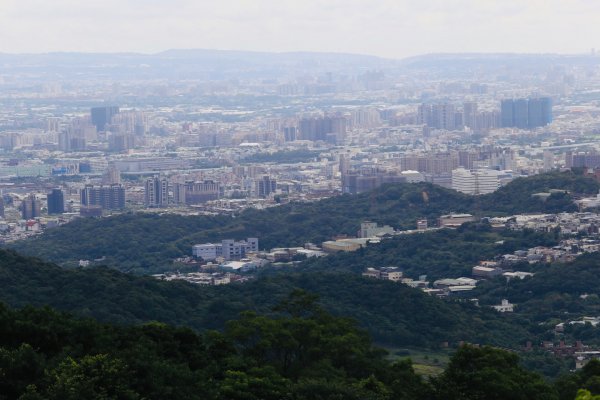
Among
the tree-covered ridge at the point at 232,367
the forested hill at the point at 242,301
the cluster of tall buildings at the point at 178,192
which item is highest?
the tree-covered ridge at the point at 232,367

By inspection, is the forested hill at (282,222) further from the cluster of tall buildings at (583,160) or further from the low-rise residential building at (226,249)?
the cluster of tall buildings at (583,160)

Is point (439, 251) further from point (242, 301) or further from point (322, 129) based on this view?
point (322, 129)

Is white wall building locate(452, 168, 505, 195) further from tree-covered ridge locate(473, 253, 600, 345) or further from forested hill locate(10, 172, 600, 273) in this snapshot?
tree-covered ridge locate(473, 253, 600, 345)

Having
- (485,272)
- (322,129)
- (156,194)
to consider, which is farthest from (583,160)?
(322,129)

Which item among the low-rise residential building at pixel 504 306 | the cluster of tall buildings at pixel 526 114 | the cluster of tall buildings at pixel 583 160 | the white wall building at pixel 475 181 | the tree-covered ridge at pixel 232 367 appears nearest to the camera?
the tree-covered ridge at pixel 232 367

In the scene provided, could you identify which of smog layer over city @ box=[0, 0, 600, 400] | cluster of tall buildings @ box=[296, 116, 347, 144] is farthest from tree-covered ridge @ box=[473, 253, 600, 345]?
cluster of tall buildings @ box=[296, 116, 347, 144]

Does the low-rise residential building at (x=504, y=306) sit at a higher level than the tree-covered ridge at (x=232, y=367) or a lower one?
lower

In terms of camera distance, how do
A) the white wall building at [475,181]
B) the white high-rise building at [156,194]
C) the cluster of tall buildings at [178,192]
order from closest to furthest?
the white wall building at [475,181] → the white high-rise building at [156,194] → the cluster of tall buildings at [178,192]

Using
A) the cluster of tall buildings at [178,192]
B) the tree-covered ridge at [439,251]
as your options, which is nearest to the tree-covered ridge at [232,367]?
the tree-covered ridge at [439,251]

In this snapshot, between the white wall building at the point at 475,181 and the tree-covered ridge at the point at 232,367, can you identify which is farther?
the white wall building at the point at 475,181
